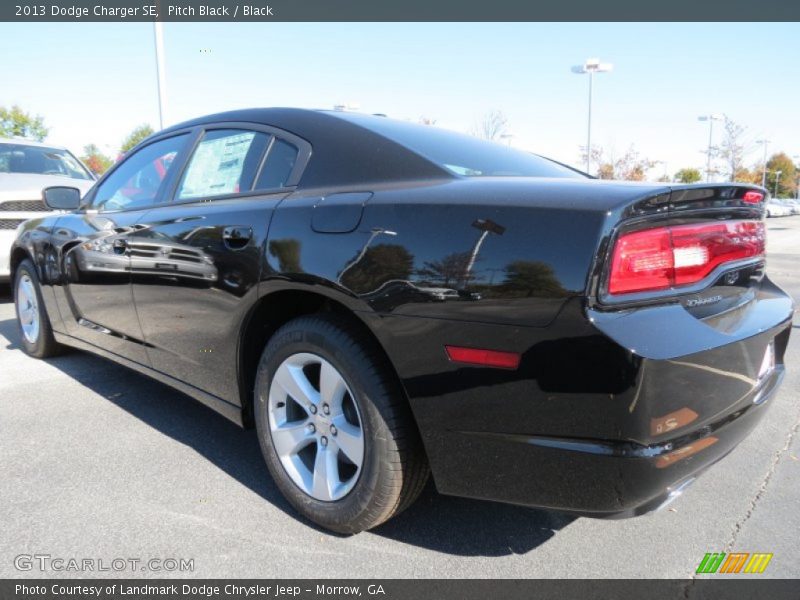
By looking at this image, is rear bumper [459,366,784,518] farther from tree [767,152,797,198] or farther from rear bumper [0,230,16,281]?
tree [767,152,797,198]

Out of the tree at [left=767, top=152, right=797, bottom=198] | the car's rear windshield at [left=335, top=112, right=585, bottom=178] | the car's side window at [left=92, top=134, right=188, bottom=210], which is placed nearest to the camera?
the car's rear windshield at [left=335, top=112, right=585, bottom=178]

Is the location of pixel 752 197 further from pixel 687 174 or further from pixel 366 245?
pixel 687 174

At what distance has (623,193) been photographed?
5.55ft

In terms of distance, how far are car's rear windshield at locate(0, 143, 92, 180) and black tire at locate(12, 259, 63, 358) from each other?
3.78m

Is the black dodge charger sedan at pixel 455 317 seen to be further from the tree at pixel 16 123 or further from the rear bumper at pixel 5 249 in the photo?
the tree at pixel 16 123

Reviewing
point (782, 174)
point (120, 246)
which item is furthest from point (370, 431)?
point (782, 174)

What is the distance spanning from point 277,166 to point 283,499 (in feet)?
4.54

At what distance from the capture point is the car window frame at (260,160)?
7.93ft

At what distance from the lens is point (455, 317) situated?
1.73 metres

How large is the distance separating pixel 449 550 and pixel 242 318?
1.16 m

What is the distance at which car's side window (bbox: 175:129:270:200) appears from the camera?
8.66ft

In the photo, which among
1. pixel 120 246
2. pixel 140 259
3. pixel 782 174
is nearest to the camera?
pixel 140 259

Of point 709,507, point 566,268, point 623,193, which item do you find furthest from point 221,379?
point 709,507

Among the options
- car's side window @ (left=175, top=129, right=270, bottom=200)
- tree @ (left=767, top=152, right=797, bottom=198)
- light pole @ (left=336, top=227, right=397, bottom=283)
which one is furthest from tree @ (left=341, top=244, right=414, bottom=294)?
tree @ (left=767, top=152, right=797, bottom=198)
